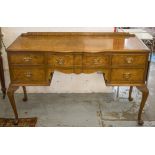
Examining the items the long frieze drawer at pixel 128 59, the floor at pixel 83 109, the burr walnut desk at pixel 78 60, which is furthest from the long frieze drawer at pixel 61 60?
the floor at pixel 83 109

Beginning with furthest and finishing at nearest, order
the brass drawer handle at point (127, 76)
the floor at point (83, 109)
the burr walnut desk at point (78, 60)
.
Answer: the floor at point (83, 109) < the brass drawer handle at point (127, 76) < the burr walnut desk at point (78, 60)

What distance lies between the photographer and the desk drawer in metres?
1.68

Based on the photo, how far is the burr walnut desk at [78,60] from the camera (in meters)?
1.67

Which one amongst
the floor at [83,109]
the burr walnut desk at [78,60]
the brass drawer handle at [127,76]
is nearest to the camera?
the burr walnut desk at [78,60]

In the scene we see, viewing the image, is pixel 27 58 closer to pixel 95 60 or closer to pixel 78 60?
pixel 78 60

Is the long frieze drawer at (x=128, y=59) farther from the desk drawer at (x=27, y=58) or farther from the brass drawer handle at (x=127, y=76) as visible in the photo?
the desk drawer at (x=27, y=58)

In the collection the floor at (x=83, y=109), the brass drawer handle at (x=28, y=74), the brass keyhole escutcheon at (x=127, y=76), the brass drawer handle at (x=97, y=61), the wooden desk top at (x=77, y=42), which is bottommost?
the floor at (x=83, y=109)

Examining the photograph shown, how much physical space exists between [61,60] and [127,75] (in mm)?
566

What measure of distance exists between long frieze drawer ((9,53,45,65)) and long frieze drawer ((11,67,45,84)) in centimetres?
6

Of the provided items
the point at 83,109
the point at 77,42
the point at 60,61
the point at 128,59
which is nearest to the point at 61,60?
the point at 60,61

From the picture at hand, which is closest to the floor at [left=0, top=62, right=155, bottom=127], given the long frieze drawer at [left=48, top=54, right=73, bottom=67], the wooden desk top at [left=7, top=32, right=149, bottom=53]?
the long frieze drawer at [left=48, top=54, right=73, bottom=67]

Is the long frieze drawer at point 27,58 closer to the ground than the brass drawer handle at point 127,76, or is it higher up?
higher up

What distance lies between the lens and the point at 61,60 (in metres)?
1.69

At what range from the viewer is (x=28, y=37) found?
203 cm
